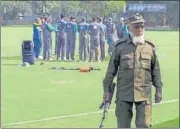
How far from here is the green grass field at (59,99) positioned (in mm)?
10883

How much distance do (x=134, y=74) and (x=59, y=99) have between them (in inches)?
254

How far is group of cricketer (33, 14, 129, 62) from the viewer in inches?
934

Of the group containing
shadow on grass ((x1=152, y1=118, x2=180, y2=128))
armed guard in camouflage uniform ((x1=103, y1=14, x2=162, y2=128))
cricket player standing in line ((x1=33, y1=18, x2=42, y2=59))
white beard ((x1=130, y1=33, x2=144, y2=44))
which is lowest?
shadow on grass ((x1=152, y1=118, x2=180, y2=128))

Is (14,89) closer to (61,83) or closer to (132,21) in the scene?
(61,83)

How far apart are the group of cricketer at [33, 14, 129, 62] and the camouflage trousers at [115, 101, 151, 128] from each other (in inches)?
632

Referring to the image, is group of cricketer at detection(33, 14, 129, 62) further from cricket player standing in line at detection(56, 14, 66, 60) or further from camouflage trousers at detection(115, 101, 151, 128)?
camouflage trousers at detection(115, 101, 151, 128)

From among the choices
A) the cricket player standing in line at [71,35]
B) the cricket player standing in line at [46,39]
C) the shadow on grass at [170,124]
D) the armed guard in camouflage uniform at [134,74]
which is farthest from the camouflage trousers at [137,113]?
the cricket player standing in line at [46,39]

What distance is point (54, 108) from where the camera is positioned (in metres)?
12.3

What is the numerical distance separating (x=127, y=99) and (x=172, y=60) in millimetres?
18989

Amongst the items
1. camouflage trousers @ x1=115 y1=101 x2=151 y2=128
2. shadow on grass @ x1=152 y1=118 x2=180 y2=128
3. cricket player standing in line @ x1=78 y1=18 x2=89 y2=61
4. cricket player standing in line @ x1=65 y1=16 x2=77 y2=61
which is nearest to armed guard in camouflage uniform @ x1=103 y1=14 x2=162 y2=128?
camouflage trousers @ x1=115 y1=101 x2=151 y2=128

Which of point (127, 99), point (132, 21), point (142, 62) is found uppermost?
point (132, 21)

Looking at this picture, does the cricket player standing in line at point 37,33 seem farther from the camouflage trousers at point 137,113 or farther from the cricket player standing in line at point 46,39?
the camouflage trousers at point 137,113

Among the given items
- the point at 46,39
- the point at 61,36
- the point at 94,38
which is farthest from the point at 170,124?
the point at 46,39

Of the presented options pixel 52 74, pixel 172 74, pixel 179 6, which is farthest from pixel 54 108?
pixel 179 6
